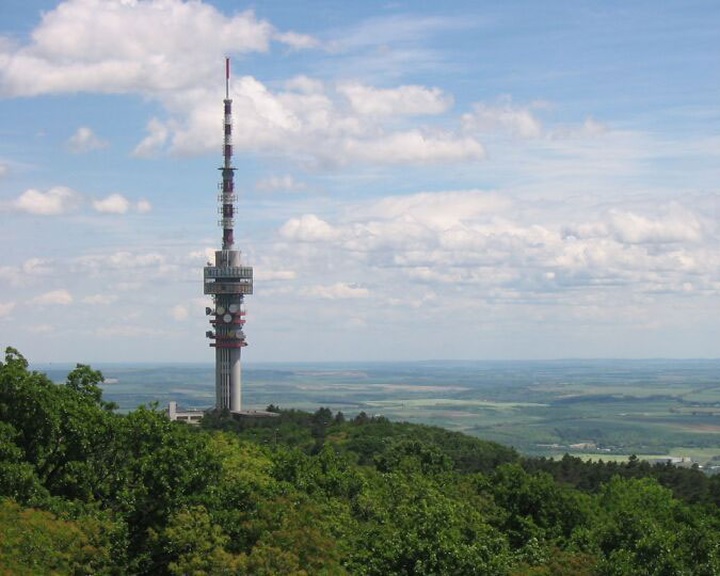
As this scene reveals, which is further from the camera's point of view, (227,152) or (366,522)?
(227,152)

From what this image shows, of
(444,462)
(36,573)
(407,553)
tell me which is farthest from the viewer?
(444,462)

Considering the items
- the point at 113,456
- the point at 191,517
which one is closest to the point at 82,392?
the point at 113,456

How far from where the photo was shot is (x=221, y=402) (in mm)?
168500

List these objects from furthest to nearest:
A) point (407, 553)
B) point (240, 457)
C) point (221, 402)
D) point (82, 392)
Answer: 1. point (221, 402)
2. point (240, 457)
3. point (82, 392)
4. point (407, 553)

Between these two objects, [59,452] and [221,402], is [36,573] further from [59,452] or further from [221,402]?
[221,402]

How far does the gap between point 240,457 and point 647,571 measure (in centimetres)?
3283

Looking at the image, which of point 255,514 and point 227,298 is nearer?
point 255,514

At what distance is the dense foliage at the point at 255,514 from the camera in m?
47.1

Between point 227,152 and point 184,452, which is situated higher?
point 227,152

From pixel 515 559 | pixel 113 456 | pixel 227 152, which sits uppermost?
pixel 227 152

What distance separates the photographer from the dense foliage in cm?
4712

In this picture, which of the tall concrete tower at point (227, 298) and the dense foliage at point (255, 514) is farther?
the tall concrete tower at point (227, 298)

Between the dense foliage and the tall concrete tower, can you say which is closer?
the dense foliage

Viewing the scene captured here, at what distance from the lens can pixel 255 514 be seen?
51.6 meters
